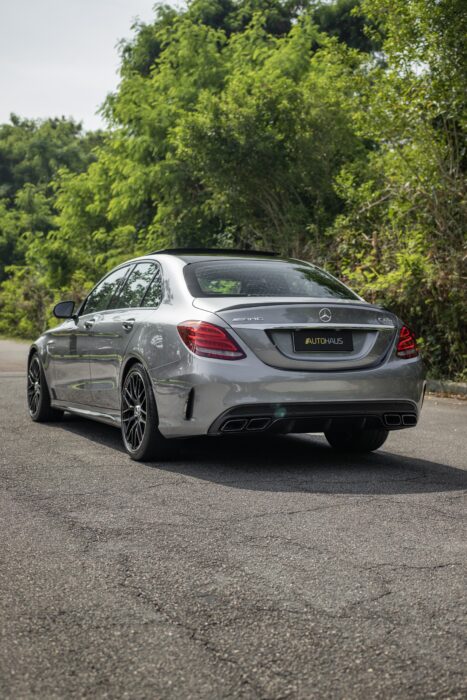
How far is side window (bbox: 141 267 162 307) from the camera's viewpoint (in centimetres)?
743

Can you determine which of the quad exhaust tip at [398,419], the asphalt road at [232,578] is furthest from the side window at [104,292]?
the quad exhaust tip at [398,419]

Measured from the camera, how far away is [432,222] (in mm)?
14219

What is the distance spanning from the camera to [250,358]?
6531 mm

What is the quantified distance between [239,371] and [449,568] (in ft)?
8.21

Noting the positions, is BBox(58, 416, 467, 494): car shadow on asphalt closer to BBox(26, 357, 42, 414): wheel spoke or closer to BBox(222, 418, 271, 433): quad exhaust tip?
BBox(222, 418, 271, 433): quad exhaust tip

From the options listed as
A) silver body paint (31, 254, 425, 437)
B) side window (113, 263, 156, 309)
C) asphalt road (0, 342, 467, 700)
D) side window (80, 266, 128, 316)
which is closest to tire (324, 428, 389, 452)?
asphalt road (0, 342, 467, 700)

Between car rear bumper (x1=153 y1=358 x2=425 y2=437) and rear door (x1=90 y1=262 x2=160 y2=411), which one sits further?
rear door (x1=90 y1=262 x2=160 y2=411)

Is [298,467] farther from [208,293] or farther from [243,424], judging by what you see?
[208,293]

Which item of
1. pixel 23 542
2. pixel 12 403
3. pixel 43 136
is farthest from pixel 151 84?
pixel 43 136

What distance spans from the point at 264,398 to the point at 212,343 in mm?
507

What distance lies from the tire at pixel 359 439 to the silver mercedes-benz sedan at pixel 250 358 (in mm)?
10

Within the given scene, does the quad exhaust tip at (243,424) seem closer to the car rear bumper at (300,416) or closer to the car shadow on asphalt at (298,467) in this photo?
the car rear bumper at (300,416)

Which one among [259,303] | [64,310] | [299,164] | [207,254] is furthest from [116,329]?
[299,164]

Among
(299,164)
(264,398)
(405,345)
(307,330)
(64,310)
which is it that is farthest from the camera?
(299,164)
